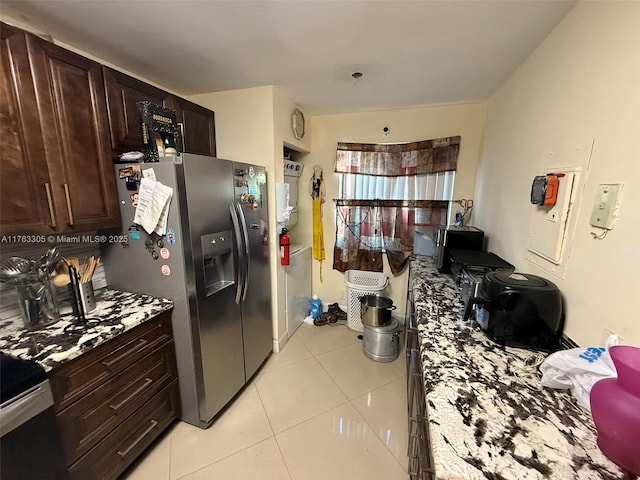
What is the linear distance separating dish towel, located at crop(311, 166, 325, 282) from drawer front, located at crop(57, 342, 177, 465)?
5.95 ft

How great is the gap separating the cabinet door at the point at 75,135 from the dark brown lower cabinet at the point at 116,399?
0.64 meters

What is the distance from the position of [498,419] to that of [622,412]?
0.84ft

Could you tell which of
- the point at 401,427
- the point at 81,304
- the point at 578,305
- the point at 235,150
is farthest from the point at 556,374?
the point at 235,150

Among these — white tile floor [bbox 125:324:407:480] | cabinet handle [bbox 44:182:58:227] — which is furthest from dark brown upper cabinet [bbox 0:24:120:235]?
white tile floor [bbox 125:324:407:480]

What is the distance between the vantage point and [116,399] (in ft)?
4.19

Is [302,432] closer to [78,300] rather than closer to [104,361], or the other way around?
[104,361]

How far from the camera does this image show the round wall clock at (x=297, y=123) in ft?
7.82

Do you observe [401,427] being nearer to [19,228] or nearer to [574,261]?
[574,261]

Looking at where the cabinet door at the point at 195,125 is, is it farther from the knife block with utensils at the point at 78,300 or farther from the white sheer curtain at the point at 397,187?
the white sheer curtain at the point at 397,187

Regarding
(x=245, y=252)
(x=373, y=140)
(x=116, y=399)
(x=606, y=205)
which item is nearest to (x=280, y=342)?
(x=245, y=252)

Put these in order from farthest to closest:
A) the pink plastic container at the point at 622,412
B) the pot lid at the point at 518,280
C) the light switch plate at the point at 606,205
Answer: the pot lid at the point at 518,280 → the light switch plate at the point at 606,205 → the pink plastic container at the point at 622,412

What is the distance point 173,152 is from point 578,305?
80.4 inches

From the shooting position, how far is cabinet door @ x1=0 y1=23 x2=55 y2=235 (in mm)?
1035

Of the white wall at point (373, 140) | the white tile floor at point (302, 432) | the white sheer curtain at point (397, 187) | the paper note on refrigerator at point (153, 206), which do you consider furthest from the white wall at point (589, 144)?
the paper note on refrigerator at point (153, 206)
